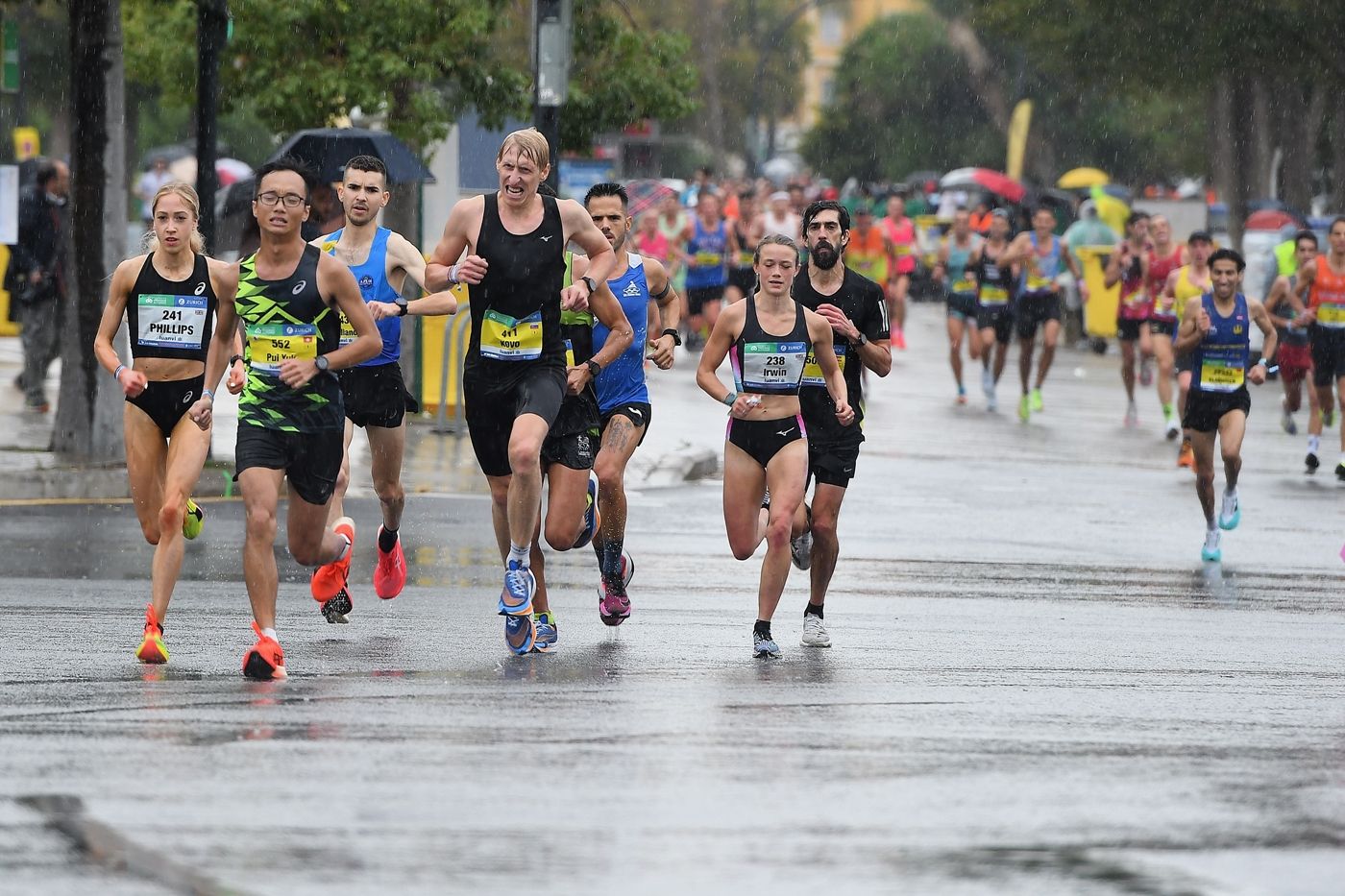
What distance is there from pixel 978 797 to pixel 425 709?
2077 mm

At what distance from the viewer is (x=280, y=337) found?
28.4 feet

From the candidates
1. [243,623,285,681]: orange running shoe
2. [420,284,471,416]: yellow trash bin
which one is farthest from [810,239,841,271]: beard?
[420,284,471,416]: yellow trash bin

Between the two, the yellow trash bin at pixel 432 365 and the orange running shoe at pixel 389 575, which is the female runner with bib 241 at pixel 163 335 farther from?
the yellow trash bin at pixel 432 365

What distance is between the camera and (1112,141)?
81062 mm

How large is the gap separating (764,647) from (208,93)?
27.7 ft

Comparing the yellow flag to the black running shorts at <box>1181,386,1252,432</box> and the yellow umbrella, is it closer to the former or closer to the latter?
the yellow umbrella

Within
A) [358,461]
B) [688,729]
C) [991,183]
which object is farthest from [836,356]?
[991,183]

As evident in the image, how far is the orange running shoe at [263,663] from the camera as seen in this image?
27.3ft

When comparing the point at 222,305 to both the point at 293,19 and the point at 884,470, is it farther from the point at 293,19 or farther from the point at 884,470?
the point at 293,19

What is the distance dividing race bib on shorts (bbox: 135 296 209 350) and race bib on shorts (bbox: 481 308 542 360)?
118cm

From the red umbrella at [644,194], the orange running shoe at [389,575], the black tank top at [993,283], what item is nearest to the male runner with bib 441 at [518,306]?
the orange running shoe at [389,575]

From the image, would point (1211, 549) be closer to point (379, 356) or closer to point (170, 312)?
point (379, 356)

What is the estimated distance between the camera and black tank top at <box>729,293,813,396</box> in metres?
9.72

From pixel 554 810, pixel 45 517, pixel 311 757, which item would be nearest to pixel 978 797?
pixel 554 810
